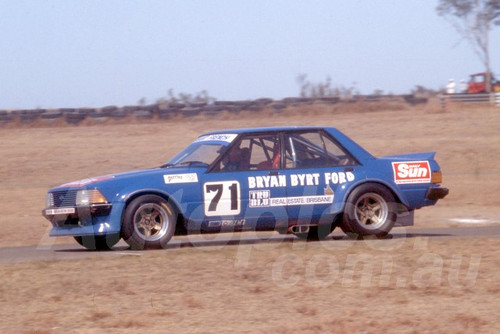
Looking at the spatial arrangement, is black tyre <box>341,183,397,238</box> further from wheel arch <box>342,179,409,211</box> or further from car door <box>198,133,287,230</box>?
car door <box>198,133,287,230</box>

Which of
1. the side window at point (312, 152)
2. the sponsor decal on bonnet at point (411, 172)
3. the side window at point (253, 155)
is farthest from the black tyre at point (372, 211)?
the side window at point (253, 155)

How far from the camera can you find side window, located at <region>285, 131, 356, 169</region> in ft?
36.8

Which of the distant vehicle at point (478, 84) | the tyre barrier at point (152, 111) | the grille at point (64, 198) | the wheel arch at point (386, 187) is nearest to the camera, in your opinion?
the grille at point (64, 198)

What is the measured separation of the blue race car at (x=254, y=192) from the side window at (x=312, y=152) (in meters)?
0.01

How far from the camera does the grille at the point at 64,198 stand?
10.6m

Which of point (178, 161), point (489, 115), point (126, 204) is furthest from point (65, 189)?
point (489, 115)

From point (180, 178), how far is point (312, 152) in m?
1.74

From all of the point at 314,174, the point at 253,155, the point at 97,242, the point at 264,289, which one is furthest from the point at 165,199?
the point at 264,289

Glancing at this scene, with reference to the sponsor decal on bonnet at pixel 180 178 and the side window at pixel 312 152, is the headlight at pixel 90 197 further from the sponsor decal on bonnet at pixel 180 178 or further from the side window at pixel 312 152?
the side window at pixel 312 152

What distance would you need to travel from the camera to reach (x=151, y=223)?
10.6 meters

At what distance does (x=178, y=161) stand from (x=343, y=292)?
4136mm

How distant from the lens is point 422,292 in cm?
784

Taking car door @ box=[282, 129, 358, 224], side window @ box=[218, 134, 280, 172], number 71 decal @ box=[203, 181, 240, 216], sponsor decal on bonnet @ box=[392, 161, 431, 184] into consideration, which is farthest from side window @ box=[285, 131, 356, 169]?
number 71 decal @ box=[203, 181, 240, 216]

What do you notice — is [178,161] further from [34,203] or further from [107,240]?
[34,203]
